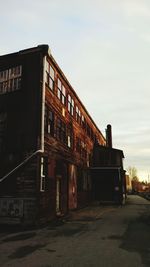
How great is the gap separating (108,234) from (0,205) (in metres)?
6.44

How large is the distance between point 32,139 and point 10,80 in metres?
4.36

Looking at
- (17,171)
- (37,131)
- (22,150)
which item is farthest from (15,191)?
(37,131)

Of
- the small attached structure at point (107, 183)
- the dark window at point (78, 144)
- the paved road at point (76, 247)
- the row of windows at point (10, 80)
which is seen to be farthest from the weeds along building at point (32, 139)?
the small attached structure at point (107, 183)

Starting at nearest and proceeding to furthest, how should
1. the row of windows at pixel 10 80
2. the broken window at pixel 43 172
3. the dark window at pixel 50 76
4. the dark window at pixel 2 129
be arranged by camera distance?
the broken window at pixel 43 172 → the dark window at pixel 2 129 → the row of windows at pixel 10 80 → the dark window at pixel 50 76

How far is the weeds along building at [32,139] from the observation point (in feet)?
50.9

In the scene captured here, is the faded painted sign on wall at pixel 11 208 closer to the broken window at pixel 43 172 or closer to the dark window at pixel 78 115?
the broken window at pixel 43 172

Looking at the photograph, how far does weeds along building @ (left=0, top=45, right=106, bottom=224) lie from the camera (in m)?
15.5

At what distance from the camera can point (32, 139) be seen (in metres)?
16.1

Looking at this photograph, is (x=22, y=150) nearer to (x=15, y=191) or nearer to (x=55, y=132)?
(x=15, y=191)

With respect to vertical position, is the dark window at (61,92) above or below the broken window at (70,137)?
above

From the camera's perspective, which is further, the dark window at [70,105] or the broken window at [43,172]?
the dark window at [70,105]

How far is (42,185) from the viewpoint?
54.0 feet

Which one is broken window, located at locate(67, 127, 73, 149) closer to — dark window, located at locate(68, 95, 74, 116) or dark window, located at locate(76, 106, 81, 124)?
dark window, located at locate(68, 95, 74, 116)

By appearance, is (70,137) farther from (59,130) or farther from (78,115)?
(78,115)
